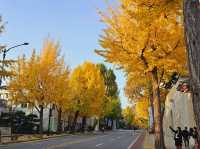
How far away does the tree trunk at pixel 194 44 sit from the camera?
5.75m

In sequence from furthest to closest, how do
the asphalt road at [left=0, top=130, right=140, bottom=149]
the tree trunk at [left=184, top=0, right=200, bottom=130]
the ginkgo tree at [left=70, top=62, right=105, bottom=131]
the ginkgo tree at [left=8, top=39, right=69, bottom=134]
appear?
1. the ginkgo tree at [left=70, top=62, right=105, bottom=131]
2. the ginkgo tree at [left=8, top=39, right=69, bottom=134]
3. the asphalt road at [left=0, top=130, right=140, bottom=149]
4. the tree trunk at [left=184, top=0, right=200, bottom=130]

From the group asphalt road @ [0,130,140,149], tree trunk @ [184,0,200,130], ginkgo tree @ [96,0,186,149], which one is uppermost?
ginkgo tree @ [96,0,186,149]

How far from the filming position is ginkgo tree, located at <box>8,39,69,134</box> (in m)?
39.9

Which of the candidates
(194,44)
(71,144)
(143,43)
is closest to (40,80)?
(71,144)

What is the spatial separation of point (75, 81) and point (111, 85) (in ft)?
99.7

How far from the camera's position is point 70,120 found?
6581 cm

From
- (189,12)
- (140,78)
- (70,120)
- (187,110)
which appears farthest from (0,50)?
(70,120)

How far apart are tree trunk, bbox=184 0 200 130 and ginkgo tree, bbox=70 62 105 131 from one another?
48809mm

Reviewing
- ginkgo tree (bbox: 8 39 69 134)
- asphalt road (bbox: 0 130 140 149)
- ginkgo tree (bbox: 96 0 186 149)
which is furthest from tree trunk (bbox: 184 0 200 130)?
ginkgo tree (bbox: 8 39 69 134)

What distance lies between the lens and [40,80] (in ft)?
132

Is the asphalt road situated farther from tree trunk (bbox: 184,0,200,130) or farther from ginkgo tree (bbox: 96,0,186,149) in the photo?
tree trunk (bbox: 184,0,200,130)

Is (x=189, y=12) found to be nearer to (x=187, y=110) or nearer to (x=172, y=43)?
(x=172, y=43)

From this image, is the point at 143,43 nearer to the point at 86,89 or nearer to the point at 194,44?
the point at 194,44

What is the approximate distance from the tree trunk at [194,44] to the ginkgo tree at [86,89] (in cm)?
4881
